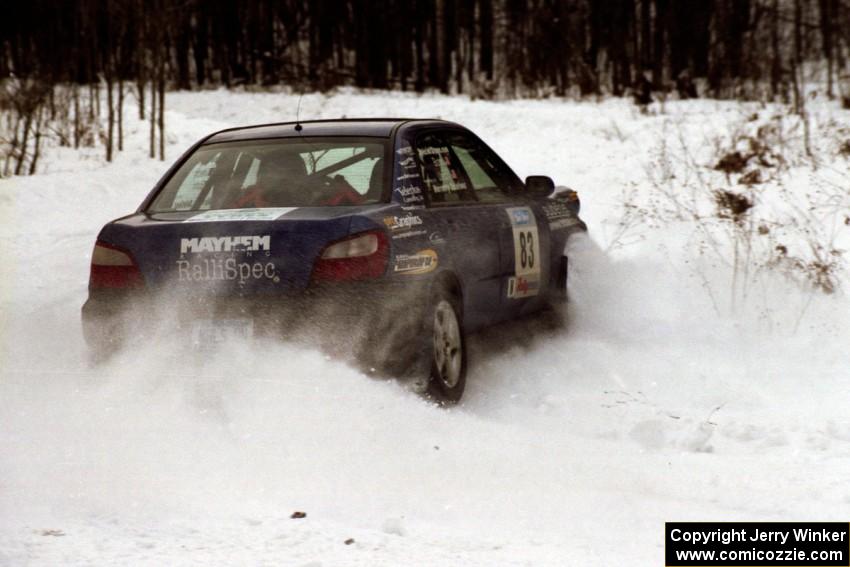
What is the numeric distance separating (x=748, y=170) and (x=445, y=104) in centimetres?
1333

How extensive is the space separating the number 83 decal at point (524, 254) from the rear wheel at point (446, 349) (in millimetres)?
786

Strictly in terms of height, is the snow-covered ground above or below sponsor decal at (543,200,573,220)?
below

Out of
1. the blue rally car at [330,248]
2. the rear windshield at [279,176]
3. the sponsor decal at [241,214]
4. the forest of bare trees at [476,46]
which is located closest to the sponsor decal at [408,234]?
the blue rally car at [330,248]

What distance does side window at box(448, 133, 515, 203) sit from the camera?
6988 mm

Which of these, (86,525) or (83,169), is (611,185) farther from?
(86,525)

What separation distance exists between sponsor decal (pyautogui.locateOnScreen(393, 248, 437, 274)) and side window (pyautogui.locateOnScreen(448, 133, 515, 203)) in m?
1.03

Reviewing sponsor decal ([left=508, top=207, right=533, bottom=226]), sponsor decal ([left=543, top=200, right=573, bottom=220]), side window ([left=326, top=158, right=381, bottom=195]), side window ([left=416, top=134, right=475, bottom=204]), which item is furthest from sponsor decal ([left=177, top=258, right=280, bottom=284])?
sponsor decal ([left=543, top=200, right=573, bottom=220])

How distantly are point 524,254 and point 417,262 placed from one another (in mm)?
1466

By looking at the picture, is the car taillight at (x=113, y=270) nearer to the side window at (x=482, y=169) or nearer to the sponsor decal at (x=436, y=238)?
the sponsor decal at (x=436, y=238)

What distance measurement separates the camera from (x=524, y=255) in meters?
7.11

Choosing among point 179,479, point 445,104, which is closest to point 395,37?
point 445,104

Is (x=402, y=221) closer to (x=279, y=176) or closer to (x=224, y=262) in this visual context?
(x=279, y=176)

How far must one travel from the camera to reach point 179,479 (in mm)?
4703

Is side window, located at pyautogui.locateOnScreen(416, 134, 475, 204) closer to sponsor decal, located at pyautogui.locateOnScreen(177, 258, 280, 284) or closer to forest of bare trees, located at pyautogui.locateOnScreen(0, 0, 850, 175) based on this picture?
sponsor decal, located at pyautogui.locateOnScreen(177, 258, 280, 284)
